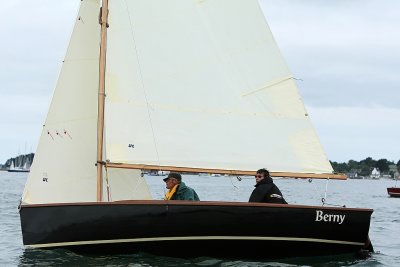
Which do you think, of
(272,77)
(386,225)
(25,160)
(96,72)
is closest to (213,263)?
(272,77)

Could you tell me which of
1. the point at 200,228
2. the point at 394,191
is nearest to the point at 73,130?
the point at 200,228

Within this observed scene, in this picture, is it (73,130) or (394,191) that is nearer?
(73,130)

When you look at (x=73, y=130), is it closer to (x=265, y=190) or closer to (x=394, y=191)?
(x=265, y=190)

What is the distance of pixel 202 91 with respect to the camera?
14.5 metres

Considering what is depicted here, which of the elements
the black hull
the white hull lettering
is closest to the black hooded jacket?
the black hull

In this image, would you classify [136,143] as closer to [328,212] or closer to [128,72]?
[128,72]

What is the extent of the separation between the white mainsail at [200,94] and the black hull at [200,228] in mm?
1028

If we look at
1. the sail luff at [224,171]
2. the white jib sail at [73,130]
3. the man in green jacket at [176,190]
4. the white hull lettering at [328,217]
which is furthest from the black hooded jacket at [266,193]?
the white jib sail at [73,130]

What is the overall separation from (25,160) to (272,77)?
6371 inches

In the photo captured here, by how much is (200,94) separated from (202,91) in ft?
0.23

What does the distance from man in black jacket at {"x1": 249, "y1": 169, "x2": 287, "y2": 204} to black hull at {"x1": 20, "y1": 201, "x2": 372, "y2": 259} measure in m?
0.52

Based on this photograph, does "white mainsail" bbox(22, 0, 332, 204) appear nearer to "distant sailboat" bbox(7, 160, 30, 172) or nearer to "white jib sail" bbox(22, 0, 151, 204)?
"white jib sail" bbox(22, 0, 151, 204)

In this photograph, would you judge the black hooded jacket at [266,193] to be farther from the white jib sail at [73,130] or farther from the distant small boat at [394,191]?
the distant small boat at [394,191]

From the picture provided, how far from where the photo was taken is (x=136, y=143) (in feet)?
46.6
